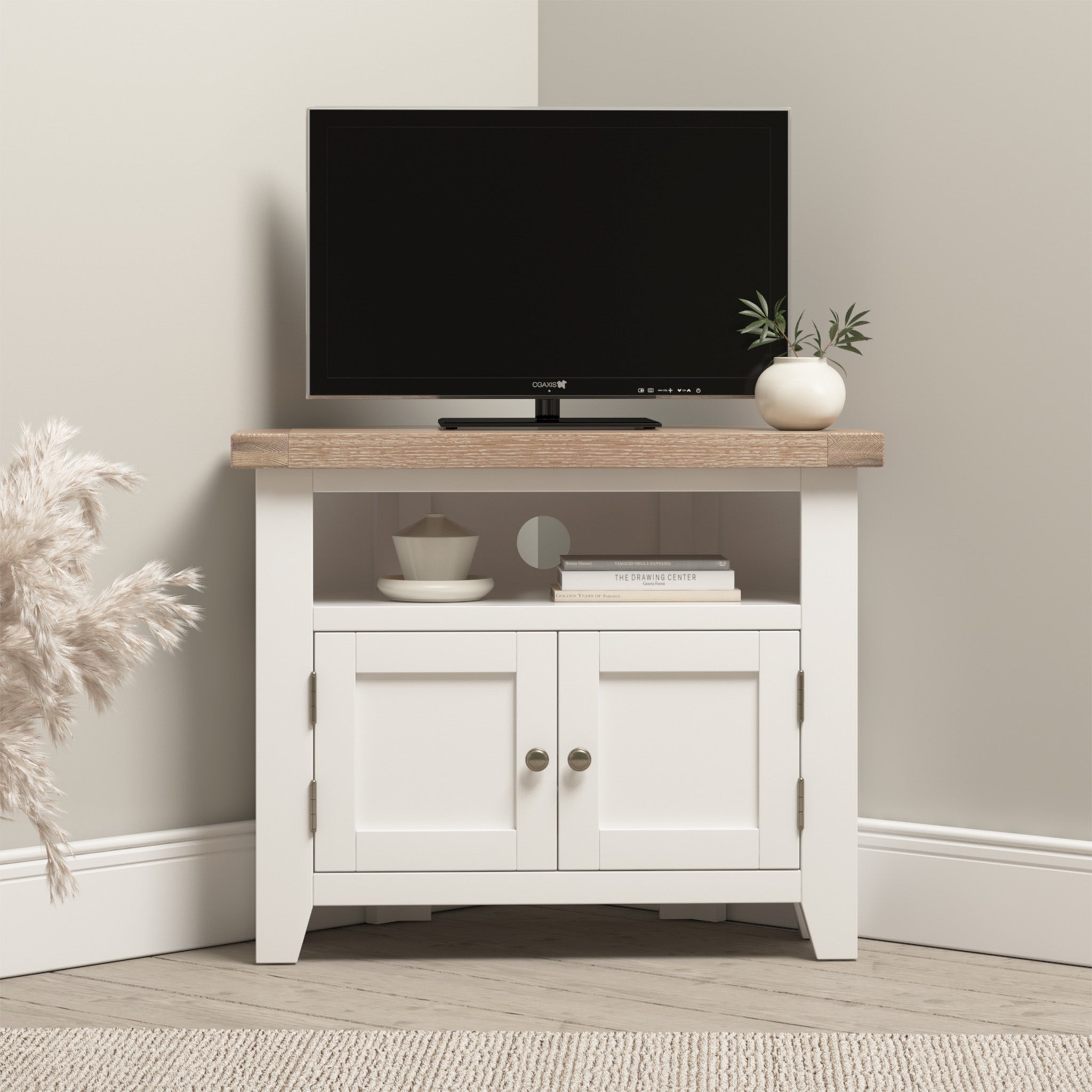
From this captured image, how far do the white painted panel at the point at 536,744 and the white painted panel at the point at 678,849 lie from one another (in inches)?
3.5

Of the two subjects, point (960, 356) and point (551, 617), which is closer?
point (551, 617)

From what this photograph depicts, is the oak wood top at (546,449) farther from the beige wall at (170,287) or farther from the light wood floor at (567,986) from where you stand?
the light wood floor at (567,986)

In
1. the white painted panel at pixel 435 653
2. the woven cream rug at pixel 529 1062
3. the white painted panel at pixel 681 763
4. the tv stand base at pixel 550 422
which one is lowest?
the woven cream rug at pixel 529 1062

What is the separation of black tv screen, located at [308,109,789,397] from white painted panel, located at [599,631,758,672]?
1.39 feet

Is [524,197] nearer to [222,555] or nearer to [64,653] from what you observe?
[222,555]

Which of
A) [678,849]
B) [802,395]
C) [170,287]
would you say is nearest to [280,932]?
[678,849]

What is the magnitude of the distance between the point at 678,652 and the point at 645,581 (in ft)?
0.40

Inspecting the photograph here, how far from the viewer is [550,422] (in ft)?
6.83

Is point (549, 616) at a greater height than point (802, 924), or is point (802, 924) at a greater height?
point (549, 616)

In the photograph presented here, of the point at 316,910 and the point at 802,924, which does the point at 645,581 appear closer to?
the point at 802,924

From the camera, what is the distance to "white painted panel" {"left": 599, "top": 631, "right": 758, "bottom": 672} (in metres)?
1.87

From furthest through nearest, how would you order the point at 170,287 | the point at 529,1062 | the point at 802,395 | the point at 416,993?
1. the point at 170,287
2. the point at 802,395
3. the point at 416,993
4. the point at 529,1062

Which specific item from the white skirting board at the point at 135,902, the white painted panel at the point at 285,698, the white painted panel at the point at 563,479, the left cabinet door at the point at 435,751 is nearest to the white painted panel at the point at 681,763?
the left cabinet door at the point at 435,751

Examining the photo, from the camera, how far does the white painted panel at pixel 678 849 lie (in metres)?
1.87
